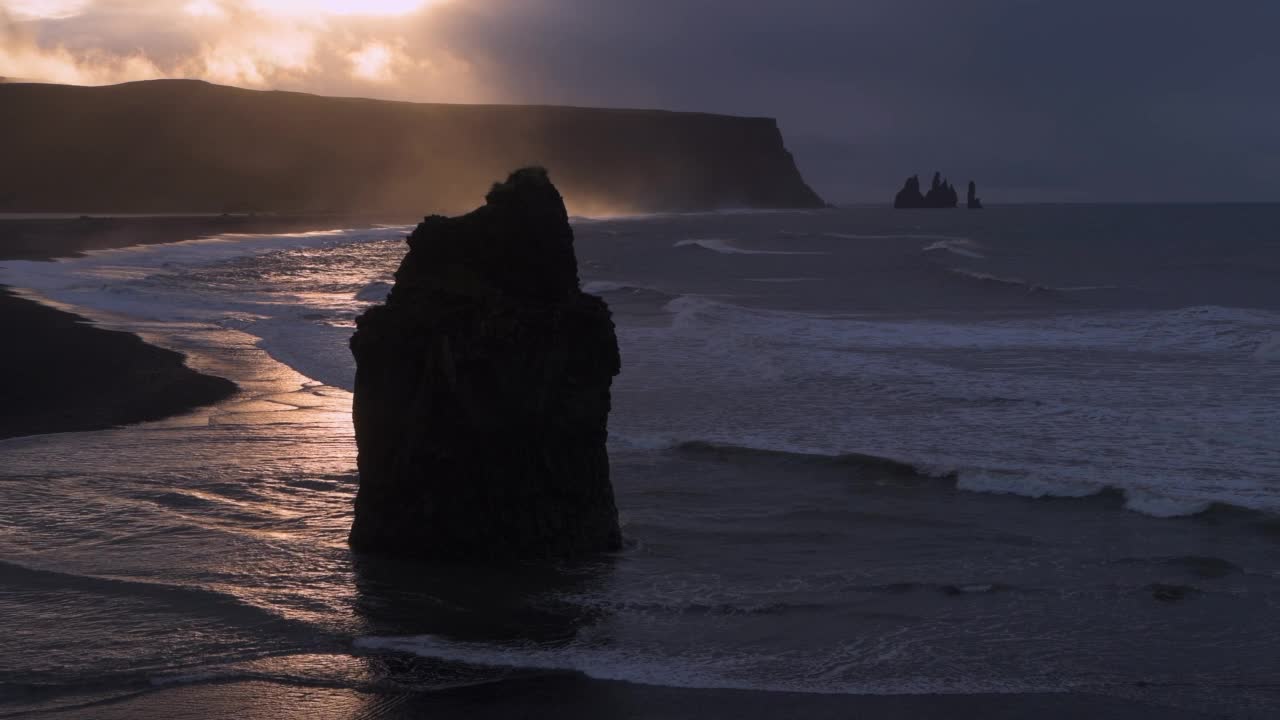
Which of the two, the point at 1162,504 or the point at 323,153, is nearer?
the point at 1162,504

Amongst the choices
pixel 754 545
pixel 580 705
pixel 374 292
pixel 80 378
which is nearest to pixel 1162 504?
pixel 754 545

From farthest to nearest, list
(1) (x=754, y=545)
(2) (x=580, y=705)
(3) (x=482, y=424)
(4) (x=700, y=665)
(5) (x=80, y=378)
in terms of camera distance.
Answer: (5) (x=80, y=378), (1) (x=754, y=545), (3) (x=482, y=424), (4) (x=700, y=665), (2) (x=580, y=705)

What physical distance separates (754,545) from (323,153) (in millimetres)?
158769

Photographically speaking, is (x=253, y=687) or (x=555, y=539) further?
(x=555, y=539)

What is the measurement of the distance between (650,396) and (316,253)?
3777 centimetres

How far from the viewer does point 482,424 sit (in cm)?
773

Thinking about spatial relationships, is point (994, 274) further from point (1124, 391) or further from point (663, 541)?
point (663, 541)

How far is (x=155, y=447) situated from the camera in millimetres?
11281

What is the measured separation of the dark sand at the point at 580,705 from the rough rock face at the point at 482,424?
82.0 inches

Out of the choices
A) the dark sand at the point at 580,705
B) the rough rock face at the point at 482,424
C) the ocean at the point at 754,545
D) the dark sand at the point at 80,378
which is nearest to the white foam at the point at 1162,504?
the ocean at the point at 754,545

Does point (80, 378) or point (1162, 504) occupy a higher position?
point (80, 378)

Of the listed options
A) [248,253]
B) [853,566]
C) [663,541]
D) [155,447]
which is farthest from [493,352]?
[248,253]

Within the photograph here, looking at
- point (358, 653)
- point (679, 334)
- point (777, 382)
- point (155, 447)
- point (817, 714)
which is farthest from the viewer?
point (679, 334)

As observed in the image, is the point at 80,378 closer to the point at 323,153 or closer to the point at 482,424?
the point at 482,424
